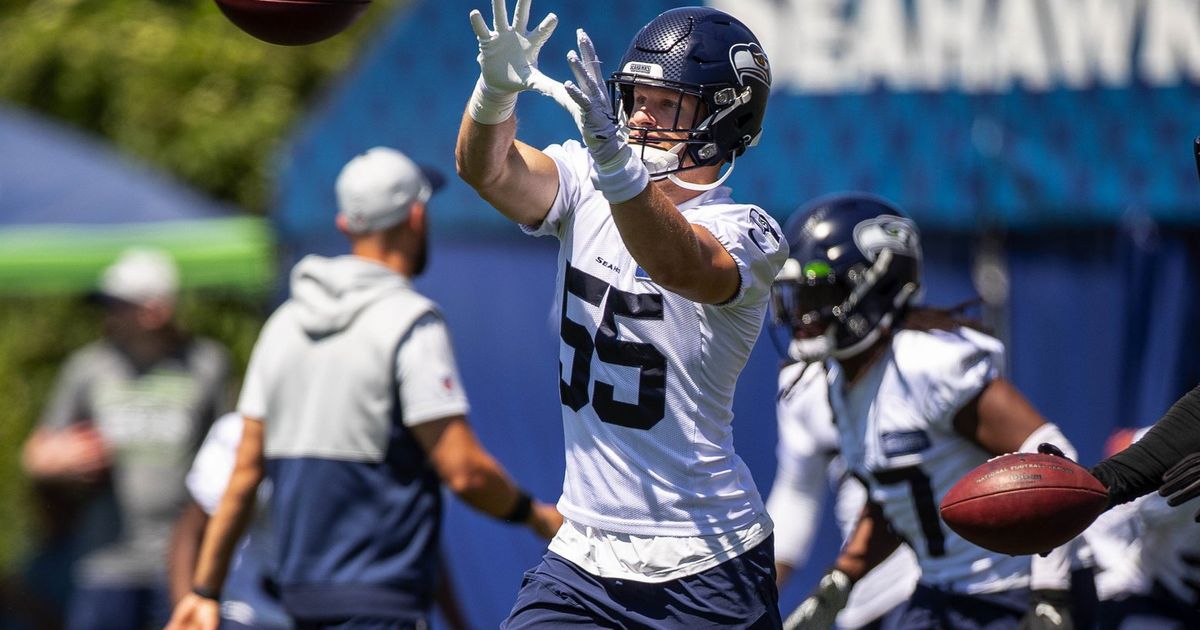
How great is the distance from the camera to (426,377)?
→ 15.4 ft

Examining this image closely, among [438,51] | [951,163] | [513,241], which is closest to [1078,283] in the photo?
[951,163]

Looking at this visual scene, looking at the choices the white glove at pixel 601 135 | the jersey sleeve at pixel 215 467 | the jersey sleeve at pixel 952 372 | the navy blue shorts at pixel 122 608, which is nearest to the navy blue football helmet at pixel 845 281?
the jersey sleeve at pixel 952 372

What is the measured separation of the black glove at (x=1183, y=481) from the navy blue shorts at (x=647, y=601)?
0.86 meters

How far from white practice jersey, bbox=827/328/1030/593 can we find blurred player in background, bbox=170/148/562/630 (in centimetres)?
104

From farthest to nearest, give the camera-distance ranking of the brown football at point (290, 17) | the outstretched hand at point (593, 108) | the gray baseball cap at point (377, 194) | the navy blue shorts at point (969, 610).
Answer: the gray baseball cap at point (377, 194) < the navy blue shorts at point (969, 610) < the brown football at point (290, 17) < the outstretched hand at point (593, 108)

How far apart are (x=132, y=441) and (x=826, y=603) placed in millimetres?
3746

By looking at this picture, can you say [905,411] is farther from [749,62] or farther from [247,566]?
[247,566]

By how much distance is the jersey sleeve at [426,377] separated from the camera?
466 cm

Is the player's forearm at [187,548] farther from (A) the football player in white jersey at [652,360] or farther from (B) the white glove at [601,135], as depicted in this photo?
(B) the white glove at [601,135]

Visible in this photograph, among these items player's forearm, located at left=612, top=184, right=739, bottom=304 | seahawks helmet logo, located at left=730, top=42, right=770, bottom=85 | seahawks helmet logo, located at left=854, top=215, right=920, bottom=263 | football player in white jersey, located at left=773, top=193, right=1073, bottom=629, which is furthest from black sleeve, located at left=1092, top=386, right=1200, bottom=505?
seahawks helmet logo, located at left=854, top=215, right=920, bottom=263

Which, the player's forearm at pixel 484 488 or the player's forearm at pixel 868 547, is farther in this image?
the player's forearm at pixel 484 488

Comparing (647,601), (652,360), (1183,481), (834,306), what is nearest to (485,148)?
(652,360)

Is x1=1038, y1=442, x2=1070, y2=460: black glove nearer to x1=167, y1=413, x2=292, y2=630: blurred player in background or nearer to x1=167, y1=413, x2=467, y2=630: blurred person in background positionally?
x1=167, y1=413, x2=467, y2=630: blurred person in background

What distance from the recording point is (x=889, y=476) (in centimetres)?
423
